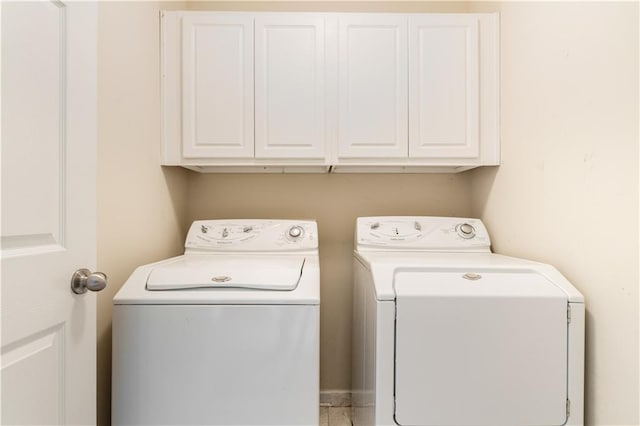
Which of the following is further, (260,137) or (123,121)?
(260,137)

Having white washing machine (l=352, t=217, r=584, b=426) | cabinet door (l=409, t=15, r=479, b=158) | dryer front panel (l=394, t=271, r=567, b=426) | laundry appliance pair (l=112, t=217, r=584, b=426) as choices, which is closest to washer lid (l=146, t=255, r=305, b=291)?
laundry appliance pair (l=112, t=217, r=584, b=426)

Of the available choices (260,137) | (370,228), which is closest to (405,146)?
(370,228)

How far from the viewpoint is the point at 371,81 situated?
66.3 inches

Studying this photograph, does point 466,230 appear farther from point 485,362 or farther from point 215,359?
point 215,359

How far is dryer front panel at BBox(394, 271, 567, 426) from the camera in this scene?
1.08 metres

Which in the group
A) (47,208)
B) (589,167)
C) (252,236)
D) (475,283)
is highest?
(589,167)

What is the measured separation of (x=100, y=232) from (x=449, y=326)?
1.25 metres

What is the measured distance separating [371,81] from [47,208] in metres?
1.43

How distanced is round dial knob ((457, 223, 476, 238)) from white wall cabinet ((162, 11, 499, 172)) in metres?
0.36

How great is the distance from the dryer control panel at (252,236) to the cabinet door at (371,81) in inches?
18.5

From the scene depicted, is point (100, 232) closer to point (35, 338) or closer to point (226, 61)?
point (35, 338)

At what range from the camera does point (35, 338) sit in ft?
2.43

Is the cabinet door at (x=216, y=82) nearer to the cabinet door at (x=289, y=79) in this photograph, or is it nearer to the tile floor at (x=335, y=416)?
the cabinet door at (x=289, y=79)

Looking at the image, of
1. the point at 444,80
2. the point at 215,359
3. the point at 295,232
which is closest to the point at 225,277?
the point at 215,359
